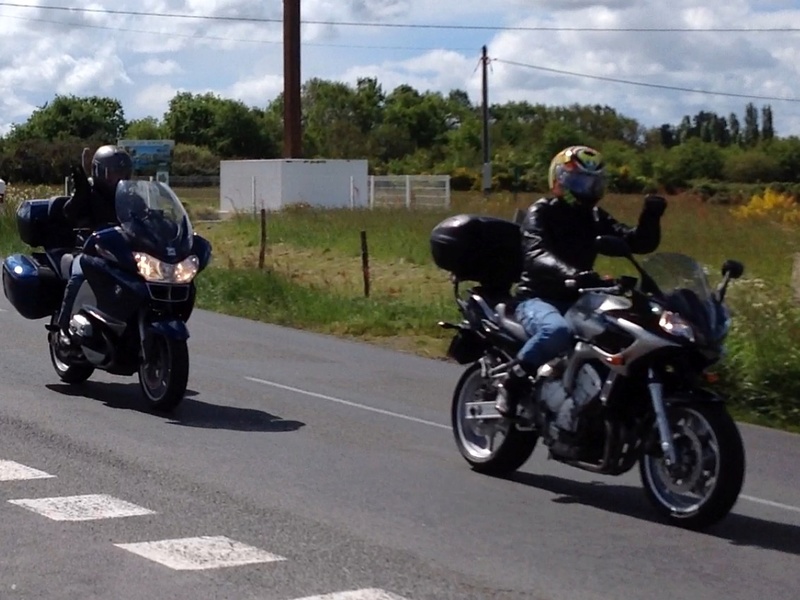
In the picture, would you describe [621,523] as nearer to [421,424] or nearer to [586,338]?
[586,338]

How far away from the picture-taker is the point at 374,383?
44.4 feet

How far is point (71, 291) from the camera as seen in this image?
11688 millimetres

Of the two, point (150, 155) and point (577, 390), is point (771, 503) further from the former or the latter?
point (150, 155)

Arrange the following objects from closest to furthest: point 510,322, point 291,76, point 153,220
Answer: point 510,322, point 153,220, point 291,76

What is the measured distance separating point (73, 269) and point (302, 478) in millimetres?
3707

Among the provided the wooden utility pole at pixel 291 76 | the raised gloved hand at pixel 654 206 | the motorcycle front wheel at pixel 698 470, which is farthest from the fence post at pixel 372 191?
the motorcycle front wheel at pixel 698 470

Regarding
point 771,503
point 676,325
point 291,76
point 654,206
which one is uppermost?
point 291,76

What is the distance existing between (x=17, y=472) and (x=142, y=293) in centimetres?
245

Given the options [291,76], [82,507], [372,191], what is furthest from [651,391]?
[372,191]

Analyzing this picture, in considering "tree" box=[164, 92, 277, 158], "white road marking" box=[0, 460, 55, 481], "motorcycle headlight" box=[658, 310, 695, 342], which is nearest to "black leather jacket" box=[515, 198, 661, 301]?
"motorcycle headlight" box=[658, 310, 695, 342]

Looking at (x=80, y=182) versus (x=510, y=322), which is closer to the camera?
(x=510, y=322)

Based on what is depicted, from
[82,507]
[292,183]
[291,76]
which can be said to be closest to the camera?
[82,507]

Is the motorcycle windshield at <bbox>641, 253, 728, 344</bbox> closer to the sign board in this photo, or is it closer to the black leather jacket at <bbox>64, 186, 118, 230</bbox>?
the black leather jacket at <bbox>64, 186, 118, 230</bbox>

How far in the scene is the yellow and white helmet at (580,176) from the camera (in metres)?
8.46
